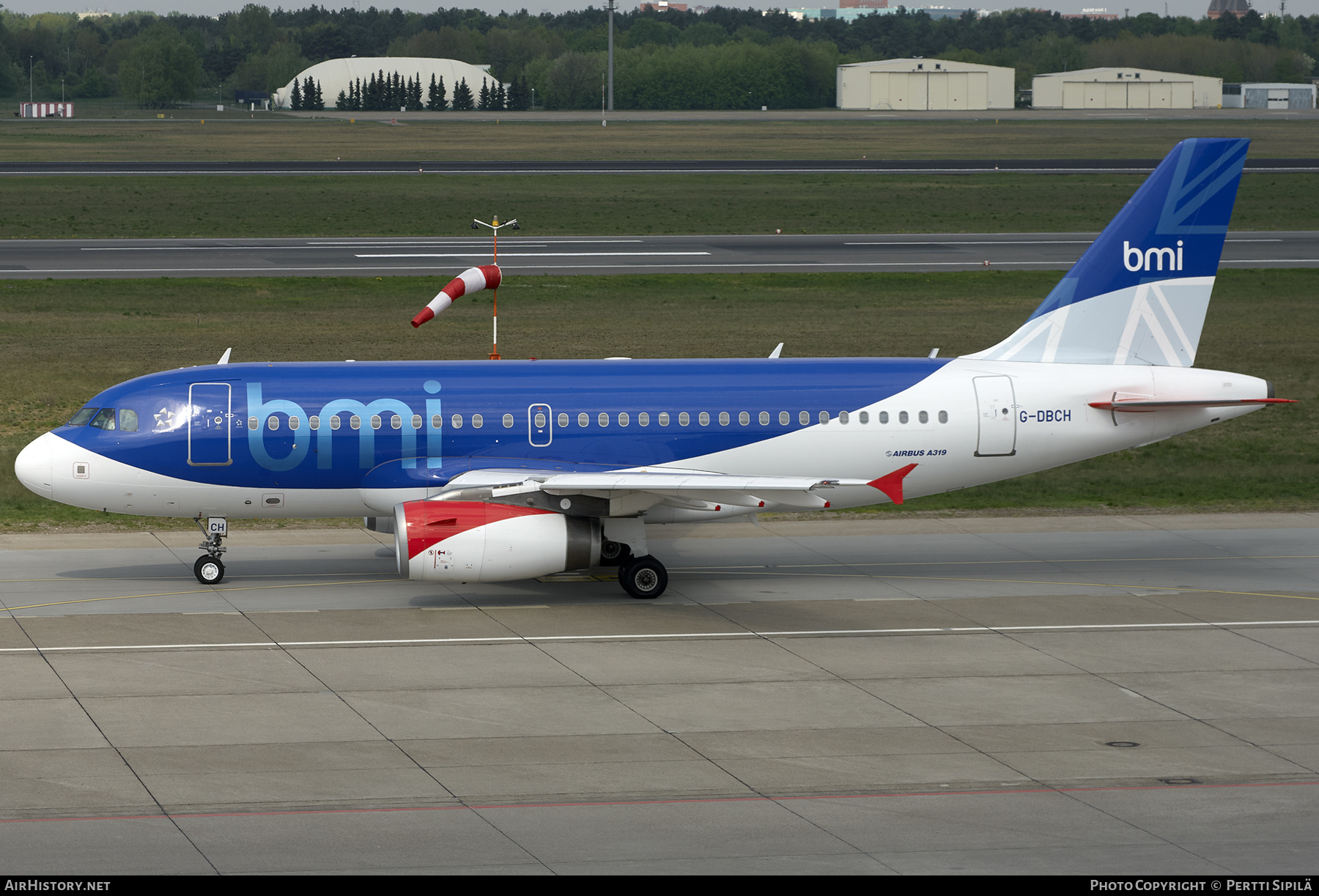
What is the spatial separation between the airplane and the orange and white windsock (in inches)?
150

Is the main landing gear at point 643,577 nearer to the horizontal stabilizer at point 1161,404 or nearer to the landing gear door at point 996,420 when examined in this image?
the landing gear door at point 996,420

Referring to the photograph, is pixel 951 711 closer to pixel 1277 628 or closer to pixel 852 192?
pixel 1277 628

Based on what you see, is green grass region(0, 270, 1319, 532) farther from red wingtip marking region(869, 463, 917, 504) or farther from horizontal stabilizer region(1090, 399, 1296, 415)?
red wingtip marking region(869, 463, 917, 504)

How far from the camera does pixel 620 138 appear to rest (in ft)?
522

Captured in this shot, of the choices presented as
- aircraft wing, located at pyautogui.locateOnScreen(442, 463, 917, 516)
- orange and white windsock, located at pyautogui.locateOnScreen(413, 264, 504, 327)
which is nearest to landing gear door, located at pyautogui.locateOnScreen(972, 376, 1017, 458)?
aircraft wing, located at pyautogui.locateOnScreen(442, 463, 917, 516)

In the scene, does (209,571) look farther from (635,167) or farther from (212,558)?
(635,167)

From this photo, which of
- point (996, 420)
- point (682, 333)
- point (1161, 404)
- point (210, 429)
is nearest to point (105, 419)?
point (210, 429)

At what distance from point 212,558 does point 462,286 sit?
8152 mm

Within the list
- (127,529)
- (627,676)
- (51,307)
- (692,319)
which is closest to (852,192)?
(692,319)

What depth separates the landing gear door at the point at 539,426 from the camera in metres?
28.5

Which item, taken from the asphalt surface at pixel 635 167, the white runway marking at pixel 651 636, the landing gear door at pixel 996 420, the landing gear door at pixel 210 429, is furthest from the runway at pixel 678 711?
the asphalt surface at pixel 635 167

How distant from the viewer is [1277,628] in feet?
87.7

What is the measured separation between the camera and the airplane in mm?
27922
